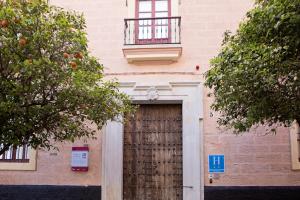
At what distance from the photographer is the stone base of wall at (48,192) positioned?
935 centimetres

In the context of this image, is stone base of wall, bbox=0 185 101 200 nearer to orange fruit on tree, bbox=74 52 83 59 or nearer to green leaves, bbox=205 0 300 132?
orange fruit on tree, bbox=74 52 83 59

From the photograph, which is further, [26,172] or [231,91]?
[26,172]

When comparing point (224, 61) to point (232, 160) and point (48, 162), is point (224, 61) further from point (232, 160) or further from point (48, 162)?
point (48, 162)

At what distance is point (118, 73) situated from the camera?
31.9 ft

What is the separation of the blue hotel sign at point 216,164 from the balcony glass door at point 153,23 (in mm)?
2953

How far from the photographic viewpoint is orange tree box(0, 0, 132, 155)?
6.21 metres

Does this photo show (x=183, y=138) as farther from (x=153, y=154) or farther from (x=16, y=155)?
(x=16, y=155)

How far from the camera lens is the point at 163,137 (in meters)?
9.79

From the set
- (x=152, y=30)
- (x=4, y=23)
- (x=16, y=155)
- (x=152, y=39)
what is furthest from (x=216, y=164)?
(x=4, y=23)

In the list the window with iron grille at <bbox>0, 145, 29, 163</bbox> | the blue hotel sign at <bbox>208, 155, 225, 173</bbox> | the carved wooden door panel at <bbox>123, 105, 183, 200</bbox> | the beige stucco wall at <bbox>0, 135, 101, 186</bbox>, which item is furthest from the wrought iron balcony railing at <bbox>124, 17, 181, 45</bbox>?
the window with iron grille at <bbox>0, 145, 29, 163</bbox>

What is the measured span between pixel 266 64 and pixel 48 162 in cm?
595

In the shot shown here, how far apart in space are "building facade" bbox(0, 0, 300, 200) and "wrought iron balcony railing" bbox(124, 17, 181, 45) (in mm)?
24

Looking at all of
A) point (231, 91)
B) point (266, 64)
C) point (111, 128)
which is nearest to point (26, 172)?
point (111, 128)

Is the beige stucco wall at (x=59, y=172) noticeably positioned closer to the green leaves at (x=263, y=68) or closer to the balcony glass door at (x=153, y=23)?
the balcony glass door at (x=153, y=23)
